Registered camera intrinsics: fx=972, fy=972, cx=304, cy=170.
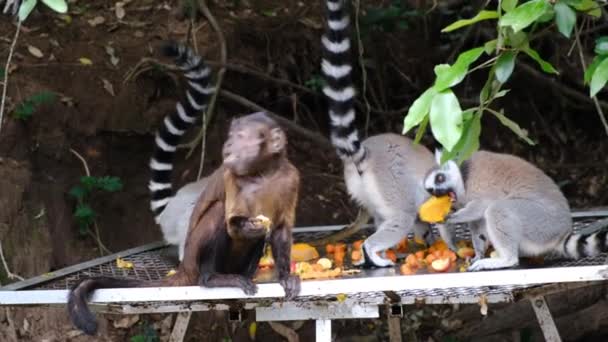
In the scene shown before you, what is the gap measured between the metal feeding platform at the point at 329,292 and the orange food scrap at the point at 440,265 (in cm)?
15

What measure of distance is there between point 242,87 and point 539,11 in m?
5.65

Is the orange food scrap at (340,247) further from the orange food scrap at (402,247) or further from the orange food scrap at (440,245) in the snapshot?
the orange food scrap at (440,245)

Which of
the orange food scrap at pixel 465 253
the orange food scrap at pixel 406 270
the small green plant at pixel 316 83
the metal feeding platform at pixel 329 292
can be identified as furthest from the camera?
the small green plant at pixel 316 83

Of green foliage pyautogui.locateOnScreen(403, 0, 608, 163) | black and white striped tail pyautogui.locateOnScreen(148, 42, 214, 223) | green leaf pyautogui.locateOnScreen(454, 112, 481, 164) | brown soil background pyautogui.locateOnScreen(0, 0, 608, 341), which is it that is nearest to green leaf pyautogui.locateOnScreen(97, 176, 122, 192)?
brown soil background pyautogui.locateOnScreen(0, 0, 608, 341)

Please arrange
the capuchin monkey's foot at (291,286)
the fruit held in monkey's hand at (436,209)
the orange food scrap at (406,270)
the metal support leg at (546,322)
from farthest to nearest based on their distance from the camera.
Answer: the metal support leg at (546,322), the fruit held in monkey's hand at (436,209), the orange food scrap at (406,270), the capuchin monkey's foot at (291,286)

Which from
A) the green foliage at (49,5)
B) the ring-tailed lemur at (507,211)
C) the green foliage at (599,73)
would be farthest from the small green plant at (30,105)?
the green foliage at (599,73)

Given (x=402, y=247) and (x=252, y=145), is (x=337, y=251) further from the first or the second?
(x=252, y=145)

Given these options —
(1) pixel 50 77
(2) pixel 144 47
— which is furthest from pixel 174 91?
(1) pixel 50 77

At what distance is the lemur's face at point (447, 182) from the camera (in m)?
5.96

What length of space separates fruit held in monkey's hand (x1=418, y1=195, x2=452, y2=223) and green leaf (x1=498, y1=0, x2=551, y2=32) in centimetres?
258

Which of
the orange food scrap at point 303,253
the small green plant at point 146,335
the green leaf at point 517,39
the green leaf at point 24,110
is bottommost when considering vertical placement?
the small green plant at point 146,335

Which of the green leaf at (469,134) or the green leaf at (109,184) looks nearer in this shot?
the green leaf at (469,134)

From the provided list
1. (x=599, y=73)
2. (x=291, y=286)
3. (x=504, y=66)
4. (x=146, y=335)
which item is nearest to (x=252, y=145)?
(x=291, y=286)

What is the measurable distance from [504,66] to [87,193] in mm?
4684
